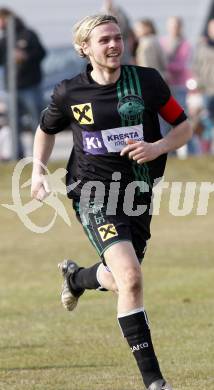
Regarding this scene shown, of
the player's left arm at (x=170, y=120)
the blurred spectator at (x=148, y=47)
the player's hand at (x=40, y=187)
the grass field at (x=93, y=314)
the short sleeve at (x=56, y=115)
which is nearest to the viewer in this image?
the player's left arm at (x=170, y=120)

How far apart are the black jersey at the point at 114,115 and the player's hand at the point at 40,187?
9.1 inches

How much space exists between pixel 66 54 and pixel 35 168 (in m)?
11.8

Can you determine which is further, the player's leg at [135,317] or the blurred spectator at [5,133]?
the blurred spectator at [5,133]

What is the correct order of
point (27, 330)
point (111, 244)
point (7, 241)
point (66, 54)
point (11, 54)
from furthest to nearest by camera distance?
point (66, 54)
point (11, 54)
point (7, 241)
point (27, 330)
point (111, 244)

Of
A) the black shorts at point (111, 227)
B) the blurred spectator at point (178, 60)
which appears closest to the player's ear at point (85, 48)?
the black shorts at point (111, 227)

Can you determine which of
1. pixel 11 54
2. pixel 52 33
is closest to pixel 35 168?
pixel 11 54

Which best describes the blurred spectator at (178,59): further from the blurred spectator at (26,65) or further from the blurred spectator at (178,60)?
the blurred spectator at (26,65)

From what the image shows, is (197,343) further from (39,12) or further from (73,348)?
(39,12)

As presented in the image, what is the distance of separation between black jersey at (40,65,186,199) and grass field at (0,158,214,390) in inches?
45.9

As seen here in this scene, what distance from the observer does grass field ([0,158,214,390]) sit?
702 cm

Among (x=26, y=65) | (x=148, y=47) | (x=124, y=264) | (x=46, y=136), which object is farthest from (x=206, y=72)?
(x=124, y=264)

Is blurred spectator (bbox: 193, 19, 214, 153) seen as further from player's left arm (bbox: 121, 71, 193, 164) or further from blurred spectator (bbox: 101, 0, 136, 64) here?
player's left arm (bbox: 121, 71, 193, 164)

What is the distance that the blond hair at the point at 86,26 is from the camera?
6588 millimetres

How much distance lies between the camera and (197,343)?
313 inches
